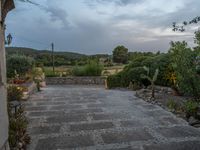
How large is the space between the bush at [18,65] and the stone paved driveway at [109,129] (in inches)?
264

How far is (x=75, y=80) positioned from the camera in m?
21.4

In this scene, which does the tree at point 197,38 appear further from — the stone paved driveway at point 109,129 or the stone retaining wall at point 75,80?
the stone retaining wall at point 75,80

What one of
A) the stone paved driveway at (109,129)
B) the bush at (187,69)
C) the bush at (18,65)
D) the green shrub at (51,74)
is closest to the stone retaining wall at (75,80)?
the green shrub at (51,74)

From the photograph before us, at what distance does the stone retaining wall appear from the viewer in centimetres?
2102

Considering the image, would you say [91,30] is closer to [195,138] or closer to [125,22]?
[125,22]

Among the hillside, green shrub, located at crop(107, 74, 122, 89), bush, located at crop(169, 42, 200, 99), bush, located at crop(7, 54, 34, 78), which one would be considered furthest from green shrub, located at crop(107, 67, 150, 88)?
the hillside

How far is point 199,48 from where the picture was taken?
6.65 meters

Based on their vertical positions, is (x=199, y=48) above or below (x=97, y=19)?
below

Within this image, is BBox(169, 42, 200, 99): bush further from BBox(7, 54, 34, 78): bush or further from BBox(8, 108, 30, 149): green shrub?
BBox(7, 54, 34, 78): bush

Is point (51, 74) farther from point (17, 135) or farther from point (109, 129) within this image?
point (17, 135)

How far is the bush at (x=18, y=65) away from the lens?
13.8 meters

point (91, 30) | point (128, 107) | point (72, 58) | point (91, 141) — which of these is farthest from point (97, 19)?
point (72, 58)

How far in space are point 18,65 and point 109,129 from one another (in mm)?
9963

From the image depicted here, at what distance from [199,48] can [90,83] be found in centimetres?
1499
